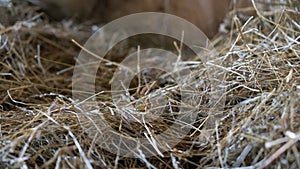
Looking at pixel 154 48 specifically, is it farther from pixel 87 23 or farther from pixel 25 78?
pixel 25 78

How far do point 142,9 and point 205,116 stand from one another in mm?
724

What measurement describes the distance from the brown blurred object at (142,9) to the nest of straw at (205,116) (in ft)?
0.74

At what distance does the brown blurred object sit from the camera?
1.42 m

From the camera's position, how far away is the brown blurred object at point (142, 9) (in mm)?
1425

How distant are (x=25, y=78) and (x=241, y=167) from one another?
0.68 metres

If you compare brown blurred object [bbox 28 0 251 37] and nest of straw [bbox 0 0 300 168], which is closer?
nest of straw [bbox 0 0 300 168]

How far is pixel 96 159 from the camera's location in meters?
0.79

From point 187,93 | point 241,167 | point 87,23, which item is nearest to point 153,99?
point 187,93

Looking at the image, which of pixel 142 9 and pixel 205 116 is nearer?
pixel 205 116

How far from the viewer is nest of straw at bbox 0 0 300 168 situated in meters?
0.74

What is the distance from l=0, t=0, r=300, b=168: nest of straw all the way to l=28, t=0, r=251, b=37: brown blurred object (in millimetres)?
224

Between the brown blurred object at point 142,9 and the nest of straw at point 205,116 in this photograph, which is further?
the brown blurred object at point 142,9

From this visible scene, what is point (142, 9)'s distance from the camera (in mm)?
1511

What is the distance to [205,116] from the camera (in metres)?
0.89
